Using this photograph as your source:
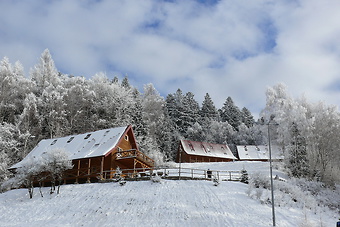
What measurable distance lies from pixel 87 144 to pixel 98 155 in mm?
4324

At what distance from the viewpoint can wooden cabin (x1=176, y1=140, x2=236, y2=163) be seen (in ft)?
197

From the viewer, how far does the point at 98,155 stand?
3192cm

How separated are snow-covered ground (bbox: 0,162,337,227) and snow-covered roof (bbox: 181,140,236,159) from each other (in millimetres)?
31178

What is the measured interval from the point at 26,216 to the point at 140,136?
92.9 ft

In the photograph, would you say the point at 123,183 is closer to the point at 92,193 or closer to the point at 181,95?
the point at 92,193

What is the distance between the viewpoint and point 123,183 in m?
27.9

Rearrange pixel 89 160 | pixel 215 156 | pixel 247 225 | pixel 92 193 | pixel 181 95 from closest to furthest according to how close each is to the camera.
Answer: pixel 247 225
pixel 92 193
pixel 89 160
pixel 215 156
pixel 181 95

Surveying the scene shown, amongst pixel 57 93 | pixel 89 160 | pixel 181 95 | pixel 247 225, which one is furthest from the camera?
pixel 181 95

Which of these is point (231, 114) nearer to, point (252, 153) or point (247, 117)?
point (247, 117)

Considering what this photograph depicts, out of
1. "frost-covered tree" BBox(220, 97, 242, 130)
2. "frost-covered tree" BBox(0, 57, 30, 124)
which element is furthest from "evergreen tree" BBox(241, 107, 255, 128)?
"frost-covered tree" BBox(0, 57, 30, 124)

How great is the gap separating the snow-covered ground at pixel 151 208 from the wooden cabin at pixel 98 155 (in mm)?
3845

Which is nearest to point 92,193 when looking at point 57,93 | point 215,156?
point 57,93

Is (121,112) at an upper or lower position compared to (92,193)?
upper

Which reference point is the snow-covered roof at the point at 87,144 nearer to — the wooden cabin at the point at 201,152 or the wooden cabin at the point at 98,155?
the wooden cabin at the point at 98,155
